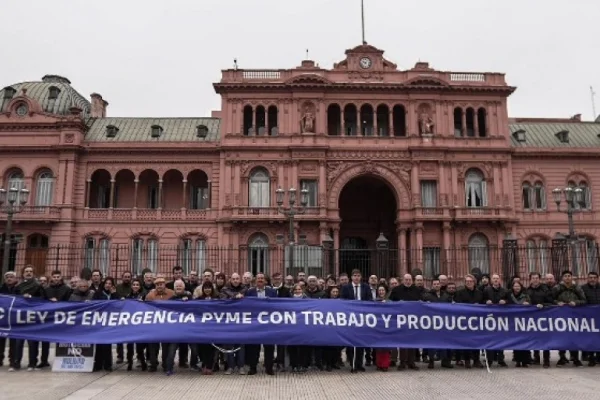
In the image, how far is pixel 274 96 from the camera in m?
35.7

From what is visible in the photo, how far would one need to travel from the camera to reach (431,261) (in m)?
34.0

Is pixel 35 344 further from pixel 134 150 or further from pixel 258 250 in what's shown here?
pixel 134 150

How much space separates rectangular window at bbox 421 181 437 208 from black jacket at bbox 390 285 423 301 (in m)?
23.2

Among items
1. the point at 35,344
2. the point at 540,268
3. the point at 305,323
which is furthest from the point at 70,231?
the point at 540,268

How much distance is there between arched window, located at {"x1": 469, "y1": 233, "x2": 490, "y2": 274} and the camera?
1328 inches

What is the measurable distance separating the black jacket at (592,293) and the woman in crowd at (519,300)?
157 cm

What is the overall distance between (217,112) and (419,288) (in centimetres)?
3349

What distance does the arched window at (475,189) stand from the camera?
116ft

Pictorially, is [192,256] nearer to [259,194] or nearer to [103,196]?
[259,194]

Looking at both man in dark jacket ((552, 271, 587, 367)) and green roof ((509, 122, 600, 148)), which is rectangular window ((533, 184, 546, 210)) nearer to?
green roof ((509, 122, 600, 148))

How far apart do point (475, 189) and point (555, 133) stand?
33.2ft

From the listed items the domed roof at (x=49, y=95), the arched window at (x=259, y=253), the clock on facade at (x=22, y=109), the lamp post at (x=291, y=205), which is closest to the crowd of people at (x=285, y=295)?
the lamp post at (x=291, y=205)

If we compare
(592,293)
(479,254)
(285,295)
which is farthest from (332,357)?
(479,254)

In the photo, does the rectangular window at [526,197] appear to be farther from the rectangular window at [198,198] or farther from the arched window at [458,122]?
the rectangular window at [198,198]
